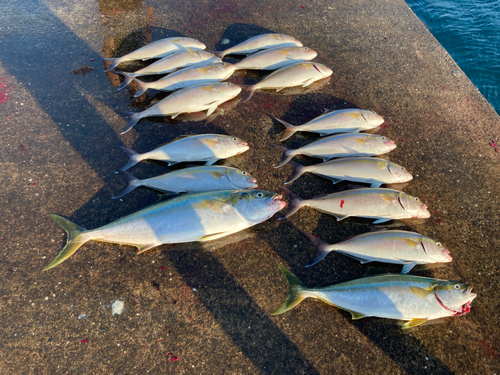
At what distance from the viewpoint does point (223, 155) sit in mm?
3246

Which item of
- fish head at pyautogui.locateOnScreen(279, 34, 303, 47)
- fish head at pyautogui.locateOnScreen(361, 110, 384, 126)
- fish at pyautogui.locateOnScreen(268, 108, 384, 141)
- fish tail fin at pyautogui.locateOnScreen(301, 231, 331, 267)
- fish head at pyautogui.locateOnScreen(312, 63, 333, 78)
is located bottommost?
fish tail fin at pyautogui.locateOnScreen(301, 231, 331, 267)

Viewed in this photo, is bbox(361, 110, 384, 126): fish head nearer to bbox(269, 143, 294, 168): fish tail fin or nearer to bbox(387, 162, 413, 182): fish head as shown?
bbox(387, 162, 413, 182): fish head

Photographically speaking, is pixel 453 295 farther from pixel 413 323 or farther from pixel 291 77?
pixel 291 77

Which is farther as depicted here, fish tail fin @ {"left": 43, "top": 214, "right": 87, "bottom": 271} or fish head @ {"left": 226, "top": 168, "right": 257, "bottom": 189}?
fish head @ {"left": 226, "top": 168, "right": 257, "bottom": 189}

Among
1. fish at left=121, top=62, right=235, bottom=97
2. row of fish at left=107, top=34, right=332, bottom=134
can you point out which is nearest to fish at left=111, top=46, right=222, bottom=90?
row of fish at left=107, top=34, right=332, bottom=134

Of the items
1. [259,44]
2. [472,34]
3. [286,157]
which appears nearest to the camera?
[286,157]

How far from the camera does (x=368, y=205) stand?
9.53ft

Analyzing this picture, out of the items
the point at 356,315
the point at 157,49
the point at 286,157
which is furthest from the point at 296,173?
the point at 157,49

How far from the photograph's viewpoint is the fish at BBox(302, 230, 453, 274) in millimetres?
2662

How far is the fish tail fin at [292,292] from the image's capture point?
243cm

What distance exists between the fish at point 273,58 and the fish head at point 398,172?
2224 millimetres

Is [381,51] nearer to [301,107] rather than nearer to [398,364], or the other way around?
[301,107]

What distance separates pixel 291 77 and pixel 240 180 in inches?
76.6

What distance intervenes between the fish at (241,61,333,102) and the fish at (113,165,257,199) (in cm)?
152
